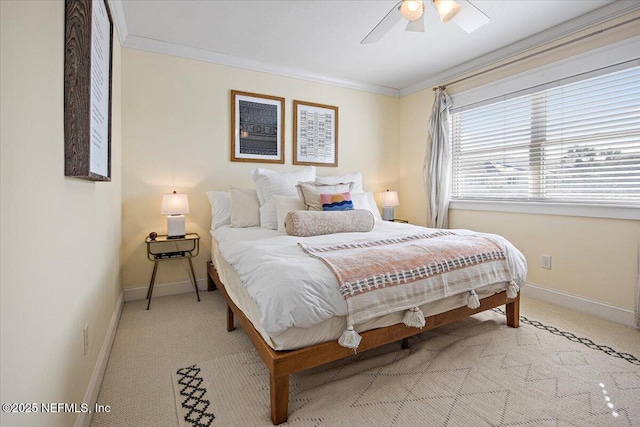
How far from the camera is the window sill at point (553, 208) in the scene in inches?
94.9

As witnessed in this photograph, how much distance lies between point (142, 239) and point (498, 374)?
3.14m

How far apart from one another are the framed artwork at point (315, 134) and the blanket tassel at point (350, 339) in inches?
105

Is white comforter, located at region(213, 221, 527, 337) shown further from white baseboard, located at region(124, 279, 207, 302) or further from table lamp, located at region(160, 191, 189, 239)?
white baseboard, located at region(124, 279, 207, 302)

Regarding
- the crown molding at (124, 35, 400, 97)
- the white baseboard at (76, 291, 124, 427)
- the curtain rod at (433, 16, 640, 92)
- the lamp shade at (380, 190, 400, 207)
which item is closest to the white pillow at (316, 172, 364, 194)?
the lamp shade at (380, 190, 400, 207)

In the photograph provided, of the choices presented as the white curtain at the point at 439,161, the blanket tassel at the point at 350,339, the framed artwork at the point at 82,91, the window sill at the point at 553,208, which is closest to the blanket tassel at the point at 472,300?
the blanket tassel at the point at 350,339

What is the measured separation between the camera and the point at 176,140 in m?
3.16

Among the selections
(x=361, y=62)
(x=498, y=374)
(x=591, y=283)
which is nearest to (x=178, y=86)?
(x=361, y=62)

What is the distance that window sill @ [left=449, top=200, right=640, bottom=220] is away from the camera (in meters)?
2.41

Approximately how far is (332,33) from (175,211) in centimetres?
222

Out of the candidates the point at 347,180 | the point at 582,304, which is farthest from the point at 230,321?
the point at 582,304

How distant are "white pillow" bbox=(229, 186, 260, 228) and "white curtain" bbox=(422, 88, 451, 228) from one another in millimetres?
2191

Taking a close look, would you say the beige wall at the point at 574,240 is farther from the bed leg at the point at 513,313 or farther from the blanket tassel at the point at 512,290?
the blanket tassel at the point at 512,290

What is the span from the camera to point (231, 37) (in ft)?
9.66

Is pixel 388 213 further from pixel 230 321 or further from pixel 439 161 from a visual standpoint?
pixel 230 321
